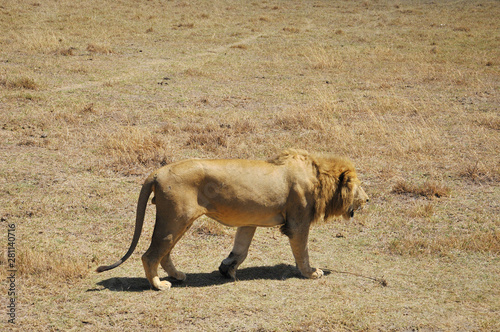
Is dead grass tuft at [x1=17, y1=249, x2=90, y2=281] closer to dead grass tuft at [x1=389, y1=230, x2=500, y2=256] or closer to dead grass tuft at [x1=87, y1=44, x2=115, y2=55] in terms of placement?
dead grass tuft at [x1=389, y1=230, x2=500, y2=256]

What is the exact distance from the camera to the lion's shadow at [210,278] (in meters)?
5.63

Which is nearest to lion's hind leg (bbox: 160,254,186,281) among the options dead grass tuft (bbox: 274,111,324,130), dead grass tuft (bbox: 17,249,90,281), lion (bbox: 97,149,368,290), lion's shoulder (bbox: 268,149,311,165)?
lion (bbox: 97,149,368,290)

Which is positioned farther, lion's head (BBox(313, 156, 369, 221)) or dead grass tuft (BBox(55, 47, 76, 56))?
dead grass tuft (BBox(55, 47, 76, 56))

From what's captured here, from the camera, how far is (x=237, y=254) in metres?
5.93

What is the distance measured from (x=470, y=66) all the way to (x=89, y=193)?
549 inches

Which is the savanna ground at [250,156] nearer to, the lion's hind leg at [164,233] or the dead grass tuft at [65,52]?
the dead grass tuft at [65,52]

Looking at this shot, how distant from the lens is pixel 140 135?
9969 millimetres

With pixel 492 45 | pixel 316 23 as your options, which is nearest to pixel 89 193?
pixel 492 45

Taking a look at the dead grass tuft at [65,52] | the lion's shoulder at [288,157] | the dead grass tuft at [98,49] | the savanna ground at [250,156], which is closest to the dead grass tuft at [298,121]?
the savanna ground at [250,156]

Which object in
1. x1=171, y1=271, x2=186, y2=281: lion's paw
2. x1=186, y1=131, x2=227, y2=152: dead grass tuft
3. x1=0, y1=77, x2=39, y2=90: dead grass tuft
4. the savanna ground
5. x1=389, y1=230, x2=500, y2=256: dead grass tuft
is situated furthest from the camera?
x1=0, y1=77, x2=39, y2=90: dead grass tuft

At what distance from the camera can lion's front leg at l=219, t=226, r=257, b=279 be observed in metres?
5.89

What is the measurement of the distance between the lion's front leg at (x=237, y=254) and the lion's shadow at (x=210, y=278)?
0.35 feet

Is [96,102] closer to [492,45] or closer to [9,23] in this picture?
[9,23]

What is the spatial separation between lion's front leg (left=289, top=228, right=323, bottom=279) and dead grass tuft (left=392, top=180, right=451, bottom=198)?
315cm
